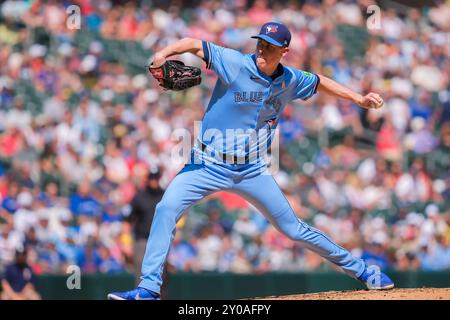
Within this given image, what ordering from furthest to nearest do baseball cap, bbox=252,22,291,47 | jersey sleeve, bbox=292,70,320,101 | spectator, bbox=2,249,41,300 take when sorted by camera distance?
spectator, bbox=2,249,41,300, jersey sleeve, bbox=292,70,320,101, baseball cap, bbox=252,22,291,47

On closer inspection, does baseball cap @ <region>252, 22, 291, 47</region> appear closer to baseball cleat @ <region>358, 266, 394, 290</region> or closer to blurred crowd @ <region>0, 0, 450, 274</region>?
baseball cleat @ <region>358, 266, 394, 290</region>

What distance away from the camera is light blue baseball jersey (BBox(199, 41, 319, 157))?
22.6 feet

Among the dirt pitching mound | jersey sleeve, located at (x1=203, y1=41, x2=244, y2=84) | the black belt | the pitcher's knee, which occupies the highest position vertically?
jersey sleeve, located at (x1=203, y1=41, x2=244, y2=84)

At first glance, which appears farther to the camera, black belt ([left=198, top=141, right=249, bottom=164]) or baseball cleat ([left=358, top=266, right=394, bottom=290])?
baseball cleat ([left=358, top=266, right=394, bottom=290])

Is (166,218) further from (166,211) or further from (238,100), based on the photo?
(238,100)

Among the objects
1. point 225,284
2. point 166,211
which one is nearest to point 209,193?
Answer: point 166,211

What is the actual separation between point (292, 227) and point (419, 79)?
8452 millimetres

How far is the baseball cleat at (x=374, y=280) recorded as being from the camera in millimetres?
7637

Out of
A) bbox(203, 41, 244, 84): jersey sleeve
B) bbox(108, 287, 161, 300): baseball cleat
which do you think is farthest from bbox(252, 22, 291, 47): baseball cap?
bbox(108, 287, 161, 300): baseball cleat

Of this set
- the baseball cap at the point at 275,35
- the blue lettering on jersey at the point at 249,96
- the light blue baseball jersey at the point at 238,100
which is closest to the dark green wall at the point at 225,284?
the light blue baseball jersey at the point at 238,100

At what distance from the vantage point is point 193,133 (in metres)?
13.9

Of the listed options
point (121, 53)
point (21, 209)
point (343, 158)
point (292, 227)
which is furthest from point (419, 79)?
point (292, 227)

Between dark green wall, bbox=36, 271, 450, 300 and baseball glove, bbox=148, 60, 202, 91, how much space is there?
5377 millimetres

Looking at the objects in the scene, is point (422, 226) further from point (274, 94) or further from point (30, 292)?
point (274, 94)
